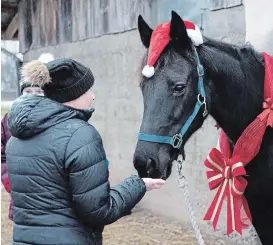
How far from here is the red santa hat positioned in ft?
7.79

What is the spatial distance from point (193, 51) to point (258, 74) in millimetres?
426

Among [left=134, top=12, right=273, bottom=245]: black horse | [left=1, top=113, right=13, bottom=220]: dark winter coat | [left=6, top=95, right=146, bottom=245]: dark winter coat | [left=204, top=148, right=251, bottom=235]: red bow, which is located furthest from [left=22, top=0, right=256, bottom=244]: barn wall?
[left=6, top=95, right=146, bottom=245]: dark winter coat

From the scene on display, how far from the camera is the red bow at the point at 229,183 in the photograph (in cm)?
265

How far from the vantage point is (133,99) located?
20.4ft

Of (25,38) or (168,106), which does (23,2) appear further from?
(168,106)

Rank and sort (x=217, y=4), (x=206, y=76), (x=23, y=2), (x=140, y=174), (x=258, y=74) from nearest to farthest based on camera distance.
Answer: (x=140, y=174), (x=206, y=76), (x=258, y=74), (x=217, y=4), (x=23, y=2)

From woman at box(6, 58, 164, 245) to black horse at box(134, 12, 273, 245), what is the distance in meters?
0.26

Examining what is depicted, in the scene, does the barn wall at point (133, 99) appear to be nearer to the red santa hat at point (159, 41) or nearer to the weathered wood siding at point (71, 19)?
the weathered wood siding at point (71, 19)

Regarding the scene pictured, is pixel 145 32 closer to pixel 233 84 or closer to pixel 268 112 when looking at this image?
pixel 233 84

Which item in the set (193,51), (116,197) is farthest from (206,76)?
(116,197)

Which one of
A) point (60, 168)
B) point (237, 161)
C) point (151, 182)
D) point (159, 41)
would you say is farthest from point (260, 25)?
point (60, 168)

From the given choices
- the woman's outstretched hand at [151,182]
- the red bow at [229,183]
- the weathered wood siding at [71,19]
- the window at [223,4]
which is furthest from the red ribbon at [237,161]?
the weathered wood siding at [71,19]

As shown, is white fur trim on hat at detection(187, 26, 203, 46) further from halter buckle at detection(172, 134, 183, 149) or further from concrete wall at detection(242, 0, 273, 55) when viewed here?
concrete wall at detection(242, 0, 273, 55)

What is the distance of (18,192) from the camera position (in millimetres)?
2176
